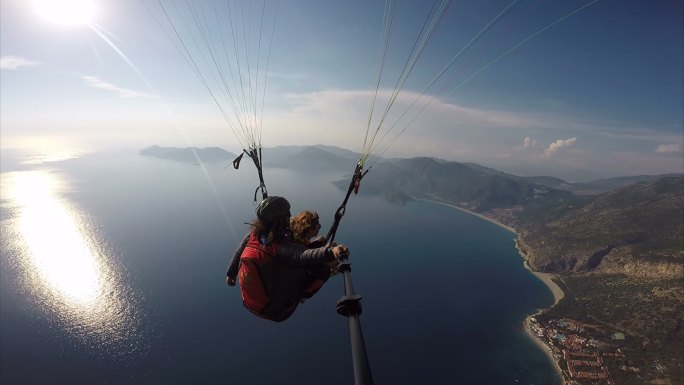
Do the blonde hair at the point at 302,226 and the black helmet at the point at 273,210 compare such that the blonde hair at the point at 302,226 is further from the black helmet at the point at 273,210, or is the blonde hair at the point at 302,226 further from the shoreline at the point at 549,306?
the shoreline at the point at 549,306

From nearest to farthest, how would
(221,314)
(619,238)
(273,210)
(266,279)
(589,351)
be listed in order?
(273,210)
(266,279)
(589,351)
(221,314)
(619,238)

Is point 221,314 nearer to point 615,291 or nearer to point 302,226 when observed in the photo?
point 302,226

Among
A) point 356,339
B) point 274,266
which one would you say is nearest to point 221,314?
point 274,266

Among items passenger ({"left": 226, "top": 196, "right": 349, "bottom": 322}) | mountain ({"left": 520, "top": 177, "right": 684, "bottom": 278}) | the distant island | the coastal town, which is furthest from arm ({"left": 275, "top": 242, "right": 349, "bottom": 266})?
mountain ({"left": 520, "top": 177, "right": 684, "bottom": 278})

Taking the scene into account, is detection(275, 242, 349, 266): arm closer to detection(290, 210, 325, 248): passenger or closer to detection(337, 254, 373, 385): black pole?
detection(337, 254, 373, 385): black pole

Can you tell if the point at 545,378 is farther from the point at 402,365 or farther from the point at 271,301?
the point at 271,301

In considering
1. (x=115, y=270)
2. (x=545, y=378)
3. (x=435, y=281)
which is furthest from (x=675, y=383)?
(x=115, y=270)

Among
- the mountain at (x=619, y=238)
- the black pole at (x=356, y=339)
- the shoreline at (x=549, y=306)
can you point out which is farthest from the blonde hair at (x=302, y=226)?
the mountain at (x=619, y=238)
